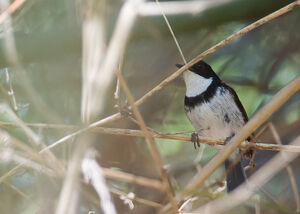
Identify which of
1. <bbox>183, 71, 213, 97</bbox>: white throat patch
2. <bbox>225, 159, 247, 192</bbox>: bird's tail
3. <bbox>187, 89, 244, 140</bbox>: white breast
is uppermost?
<bbox>183, 71, 213, 97</bbox>: white throat patch

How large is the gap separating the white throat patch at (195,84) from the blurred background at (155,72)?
11.6 inches

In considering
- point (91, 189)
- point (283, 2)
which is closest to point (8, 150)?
point (91, 189)

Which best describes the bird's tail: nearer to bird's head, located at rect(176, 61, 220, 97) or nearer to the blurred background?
the blurred background

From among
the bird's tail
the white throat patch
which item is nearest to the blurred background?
the bird's tail

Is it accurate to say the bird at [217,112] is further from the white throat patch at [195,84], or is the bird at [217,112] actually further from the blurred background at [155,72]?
the blurred background at [155,72]

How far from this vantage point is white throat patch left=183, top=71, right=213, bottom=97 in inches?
104

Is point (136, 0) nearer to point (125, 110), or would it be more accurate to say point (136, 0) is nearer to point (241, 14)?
point (125, 110)

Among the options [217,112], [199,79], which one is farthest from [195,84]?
[217,112]

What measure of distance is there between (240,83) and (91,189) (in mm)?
1341

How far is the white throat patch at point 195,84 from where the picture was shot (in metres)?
2.64

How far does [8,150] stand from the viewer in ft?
4.76

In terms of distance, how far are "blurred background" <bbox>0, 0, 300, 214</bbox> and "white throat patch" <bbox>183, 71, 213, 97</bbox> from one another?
0.97 feet

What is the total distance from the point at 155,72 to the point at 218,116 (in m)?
0.70

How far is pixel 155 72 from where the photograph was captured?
3135 millimetres
